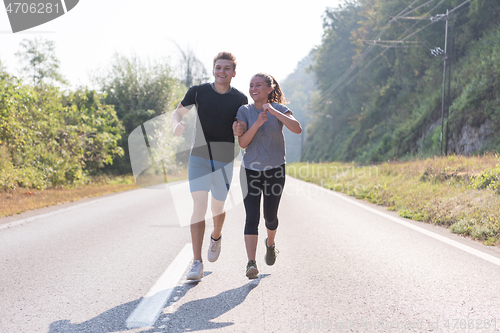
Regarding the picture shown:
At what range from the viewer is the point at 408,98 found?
32500 mm

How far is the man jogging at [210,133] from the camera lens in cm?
385

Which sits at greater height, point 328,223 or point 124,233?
point 124,233

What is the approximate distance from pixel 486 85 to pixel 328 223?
639 inches

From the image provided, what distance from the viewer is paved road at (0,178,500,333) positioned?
111 inches

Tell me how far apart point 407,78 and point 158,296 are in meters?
34.9

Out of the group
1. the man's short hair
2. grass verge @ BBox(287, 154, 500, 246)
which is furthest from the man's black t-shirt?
grass verge @ BBox(287, 154, 500, 246)

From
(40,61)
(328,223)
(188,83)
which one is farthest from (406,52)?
(40,61)

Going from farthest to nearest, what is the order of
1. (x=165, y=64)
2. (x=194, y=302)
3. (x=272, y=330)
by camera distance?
(x=165, y=64) < (x=194, y=302) < (x=272, y=330)

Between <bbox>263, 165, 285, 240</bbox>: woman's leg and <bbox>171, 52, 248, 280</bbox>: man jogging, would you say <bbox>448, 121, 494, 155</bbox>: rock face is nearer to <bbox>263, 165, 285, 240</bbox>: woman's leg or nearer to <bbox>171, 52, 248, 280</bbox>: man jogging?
<bbox>263, 165, 285, 240</bbox>: woman's leg

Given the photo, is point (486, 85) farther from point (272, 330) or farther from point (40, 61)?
point (40, 61)

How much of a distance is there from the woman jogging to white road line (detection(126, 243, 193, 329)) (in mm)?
783

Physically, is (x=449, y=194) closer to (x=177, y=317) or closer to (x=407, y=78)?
(x=177, y=317)

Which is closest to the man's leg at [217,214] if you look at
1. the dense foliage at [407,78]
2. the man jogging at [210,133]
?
the man jogging at [210,133]

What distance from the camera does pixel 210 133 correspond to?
3900mm
